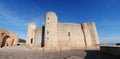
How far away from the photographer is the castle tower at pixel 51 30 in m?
23.3

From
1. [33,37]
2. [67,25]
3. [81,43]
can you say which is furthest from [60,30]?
[33,37]

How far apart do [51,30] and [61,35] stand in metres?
3.29

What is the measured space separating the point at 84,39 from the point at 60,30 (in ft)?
22.3

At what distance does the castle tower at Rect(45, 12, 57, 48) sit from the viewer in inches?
917

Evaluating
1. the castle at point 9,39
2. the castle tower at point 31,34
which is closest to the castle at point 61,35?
the castle tower at point 31,34

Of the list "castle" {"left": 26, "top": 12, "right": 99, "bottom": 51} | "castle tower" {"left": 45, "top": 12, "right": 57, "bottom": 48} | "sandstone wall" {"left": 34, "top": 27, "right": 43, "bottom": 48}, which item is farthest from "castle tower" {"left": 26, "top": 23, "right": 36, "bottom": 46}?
"castle tower" {"left": 45, "top": 12, "right": 57, "bottom": 48}

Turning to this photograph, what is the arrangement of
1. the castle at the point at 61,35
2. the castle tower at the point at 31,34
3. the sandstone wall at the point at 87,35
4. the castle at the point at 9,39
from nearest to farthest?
the castle at the point at 61,35 < the sandstone wall at the point at 87,35 < the castle tower at the point at 31,34 < the castle at the point at 9,39

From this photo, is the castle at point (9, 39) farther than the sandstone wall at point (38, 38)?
Yes

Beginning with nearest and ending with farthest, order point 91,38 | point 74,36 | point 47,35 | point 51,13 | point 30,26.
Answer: point 47,35 < point 51,13 < point 74,36 < point 91,38 < point 30,26

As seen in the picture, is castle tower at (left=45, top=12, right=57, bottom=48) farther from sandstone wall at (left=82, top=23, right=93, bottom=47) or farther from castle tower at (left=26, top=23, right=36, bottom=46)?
sandstone wall at (left=82, top=23, right=93, bottom=47)

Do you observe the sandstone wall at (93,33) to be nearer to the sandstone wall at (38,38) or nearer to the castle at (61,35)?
the castle at (61,35)

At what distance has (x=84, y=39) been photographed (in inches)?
1104

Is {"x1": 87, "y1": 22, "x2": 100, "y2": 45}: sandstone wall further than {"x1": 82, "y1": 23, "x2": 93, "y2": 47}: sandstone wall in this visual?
Yes

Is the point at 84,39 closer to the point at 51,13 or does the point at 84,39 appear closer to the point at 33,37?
the point at 51,13
